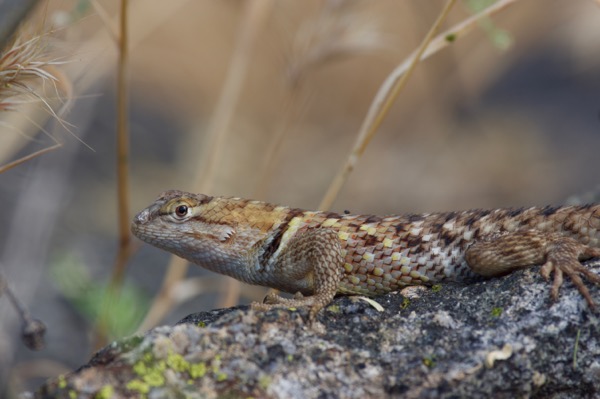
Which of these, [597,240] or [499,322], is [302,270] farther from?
[597,240]

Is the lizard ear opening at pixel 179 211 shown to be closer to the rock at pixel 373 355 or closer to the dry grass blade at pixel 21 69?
the rock at pixel 373 355

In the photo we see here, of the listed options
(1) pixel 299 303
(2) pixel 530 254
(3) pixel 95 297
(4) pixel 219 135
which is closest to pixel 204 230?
(1) pixel 299 303

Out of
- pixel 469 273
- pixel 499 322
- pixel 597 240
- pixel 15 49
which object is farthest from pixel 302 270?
pixel 15 49

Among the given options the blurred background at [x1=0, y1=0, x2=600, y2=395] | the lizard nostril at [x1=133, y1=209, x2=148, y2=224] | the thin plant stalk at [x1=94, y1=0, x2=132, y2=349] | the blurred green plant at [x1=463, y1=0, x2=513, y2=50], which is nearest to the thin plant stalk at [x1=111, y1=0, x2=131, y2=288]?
the thin plant stalk at [x1=94, y1=0, x2=132, y2=349]

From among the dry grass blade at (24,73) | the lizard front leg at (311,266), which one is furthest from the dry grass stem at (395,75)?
the dry grass blade at (24,73)

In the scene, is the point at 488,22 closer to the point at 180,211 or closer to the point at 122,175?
the point at 180,211
